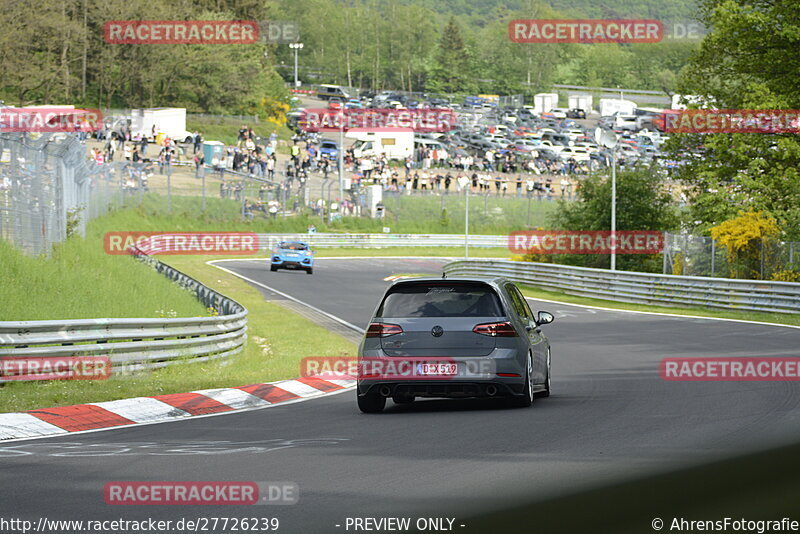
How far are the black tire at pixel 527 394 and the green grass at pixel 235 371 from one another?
4.32 m

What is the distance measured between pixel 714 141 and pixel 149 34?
52.3 metres

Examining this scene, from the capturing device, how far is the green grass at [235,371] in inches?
496

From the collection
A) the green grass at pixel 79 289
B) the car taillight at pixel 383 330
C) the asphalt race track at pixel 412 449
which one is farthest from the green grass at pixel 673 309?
the car taillight at pixel 383 330

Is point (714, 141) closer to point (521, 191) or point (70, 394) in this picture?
point (70, 394)

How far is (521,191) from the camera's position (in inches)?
2950

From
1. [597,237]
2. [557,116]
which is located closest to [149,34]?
[597,237]

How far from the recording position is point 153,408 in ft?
40.0
